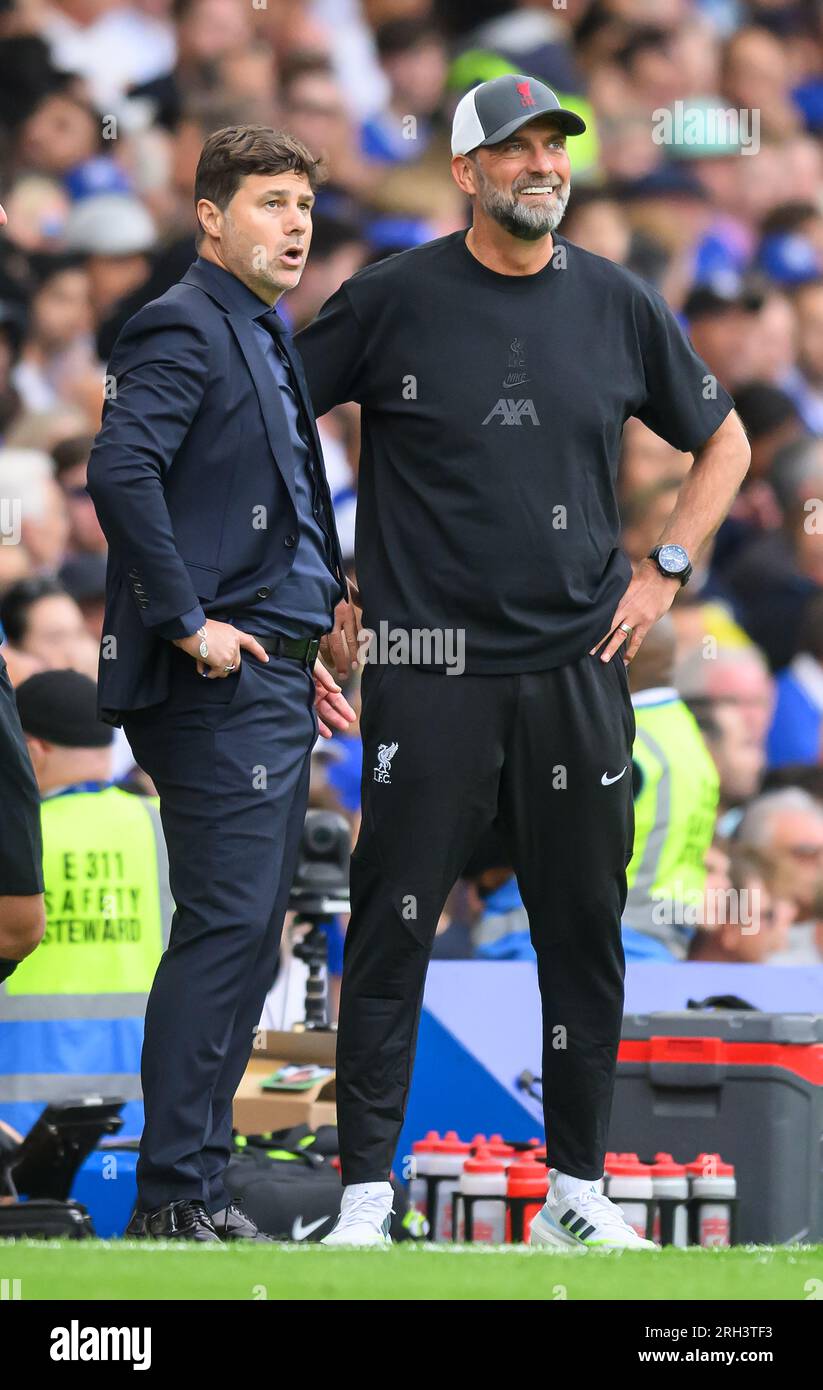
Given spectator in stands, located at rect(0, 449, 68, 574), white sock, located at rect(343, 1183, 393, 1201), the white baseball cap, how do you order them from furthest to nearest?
spectator in stands, located at rect(0, 449, 68, 574) < the white baseball cap < white sock, located at rect(343, 1183, 393, 1201)

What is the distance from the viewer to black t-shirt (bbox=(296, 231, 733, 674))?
403 cm

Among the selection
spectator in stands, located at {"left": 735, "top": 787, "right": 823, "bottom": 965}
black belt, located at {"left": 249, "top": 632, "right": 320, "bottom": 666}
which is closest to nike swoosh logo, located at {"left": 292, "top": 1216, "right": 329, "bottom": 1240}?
black belt, located at {"left": 249, "top": 632, "right": 320, "bottom": 666}

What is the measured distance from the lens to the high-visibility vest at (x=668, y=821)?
607 cm

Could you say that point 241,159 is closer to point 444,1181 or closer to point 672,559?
point 672,559

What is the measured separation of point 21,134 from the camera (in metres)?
8.19

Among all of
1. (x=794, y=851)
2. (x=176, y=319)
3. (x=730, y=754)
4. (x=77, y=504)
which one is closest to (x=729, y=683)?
(x=730, y=754)

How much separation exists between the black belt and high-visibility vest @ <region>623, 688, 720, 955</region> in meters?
2.18

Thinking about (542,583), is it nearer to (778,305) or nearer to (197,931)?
(197,931)

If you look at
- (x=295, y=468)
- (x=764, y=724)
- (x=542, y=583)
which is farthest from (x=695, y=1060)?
(x=764, y=724)

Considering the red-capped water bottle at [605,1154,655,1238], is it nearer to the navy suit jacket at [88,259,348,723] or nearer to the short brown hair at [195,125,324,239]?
the navy suit jacket at [88,259,348,723]

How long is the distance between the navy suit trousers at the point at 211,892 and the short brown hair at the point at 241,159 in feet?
2.78

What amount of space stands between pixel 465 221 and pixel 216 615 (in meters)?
4.98

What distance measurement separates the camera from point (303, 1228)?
4598 millimetres
